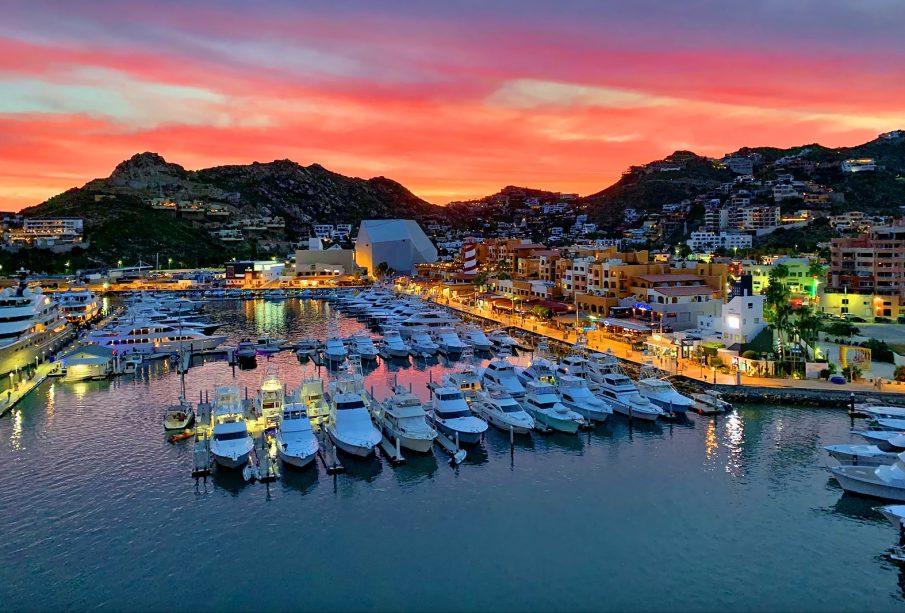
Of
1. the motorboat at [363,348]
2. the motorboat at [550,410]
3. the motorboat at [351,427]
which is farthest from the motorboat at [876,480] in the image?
the motorboat at [363,348]

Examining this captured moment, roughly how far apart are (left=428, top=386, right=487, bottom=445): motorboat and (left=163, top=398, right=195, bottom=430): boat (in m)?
10.9

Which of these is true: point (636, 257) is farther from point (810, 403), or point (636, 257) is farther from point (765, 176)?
point (765, 176)

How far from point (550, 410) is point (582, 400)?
7.64ft

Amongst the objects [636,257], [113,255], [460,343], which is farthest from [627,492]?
[113,255]

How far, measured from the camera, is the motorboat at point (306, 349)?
48.0 m

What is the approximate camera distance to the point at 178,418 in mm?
29484

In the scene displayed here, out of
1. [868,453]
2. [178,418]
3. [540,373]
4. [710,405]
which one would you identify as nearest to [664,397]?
[710,405]

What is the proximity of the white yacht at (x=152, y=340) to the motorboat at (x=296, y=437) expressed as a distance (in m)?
22.8

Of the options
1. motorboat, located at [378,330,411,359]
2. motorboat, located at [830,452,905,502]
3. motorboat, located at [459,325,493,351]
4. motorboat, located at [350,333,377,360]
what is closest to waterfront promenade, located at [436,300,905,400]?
motorboat, located at [459,325,493,351]

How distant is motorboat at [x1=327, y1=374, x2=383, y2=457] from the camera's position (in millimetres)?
24984

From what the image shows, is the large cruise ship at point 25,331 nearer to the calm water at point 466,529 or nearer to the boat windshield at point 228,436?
the calm water at point 466,529

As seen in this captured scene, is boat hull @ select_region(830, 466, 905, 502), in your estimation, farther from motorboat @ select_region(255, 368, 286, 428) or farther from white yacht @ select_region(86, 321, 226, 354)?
white yacht @ select_region(86, 321, 226, 354)

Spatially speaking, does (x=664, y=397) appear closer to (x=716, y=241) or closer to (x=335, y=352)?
(x=335, y=352)

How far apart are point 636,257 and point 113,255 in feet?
353
